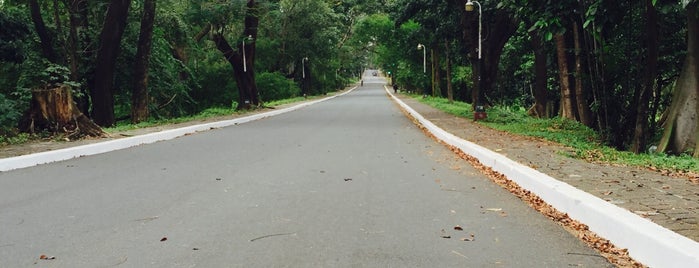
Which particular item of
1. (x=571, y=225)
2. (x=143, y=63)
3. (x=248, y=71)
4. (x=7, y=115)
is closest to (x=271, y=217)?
(x=571, y=225)

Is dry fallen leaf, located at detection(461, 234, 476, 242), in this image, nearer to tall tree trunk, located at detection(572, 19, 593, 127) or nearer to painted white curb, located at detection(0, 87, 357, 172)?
painted white curb, located at detection(0, 87, 357, 172)

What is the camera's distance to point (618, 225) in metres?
4.36

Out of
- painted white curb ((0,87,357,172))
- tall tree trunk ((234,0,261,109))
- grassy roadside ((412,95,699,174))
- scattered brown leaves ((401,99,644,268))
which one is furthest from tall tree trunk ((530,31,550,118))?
tall tree trunk ((234,0,261,109))

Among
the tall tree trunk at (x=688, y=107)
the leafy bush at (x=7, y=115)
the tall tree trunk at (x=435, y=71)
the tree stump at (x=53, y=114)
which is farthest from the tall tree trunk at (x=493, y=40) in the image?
the tall tree trunk at (x=435, y=71)

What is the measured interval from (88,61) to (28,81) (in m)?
3.25

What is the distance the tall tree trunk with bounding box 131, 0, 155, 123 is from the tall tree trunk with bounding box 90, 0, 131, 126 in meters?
1.29

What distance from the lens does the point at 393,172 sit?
27.0 ft

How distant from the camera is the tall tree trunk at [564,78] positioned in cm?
1648

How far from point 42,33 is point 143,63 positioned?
3.76m

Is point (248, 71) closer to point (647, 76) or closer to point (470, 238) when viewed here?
point (647, 76)

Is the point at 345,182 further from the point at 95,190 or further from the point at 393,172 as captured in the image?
the point at 95,190

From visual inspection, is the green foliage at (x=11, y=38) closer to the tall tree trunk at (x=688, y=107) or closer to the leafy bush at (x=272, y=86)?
the tall tree trunk at (x=688, y=107)

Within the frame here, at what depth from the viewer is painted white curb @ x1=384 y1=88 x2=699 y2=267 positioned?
3.61m

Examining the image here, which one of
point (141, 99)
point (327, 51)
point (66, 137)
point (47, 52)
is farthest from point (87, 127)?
point (327, 51)
